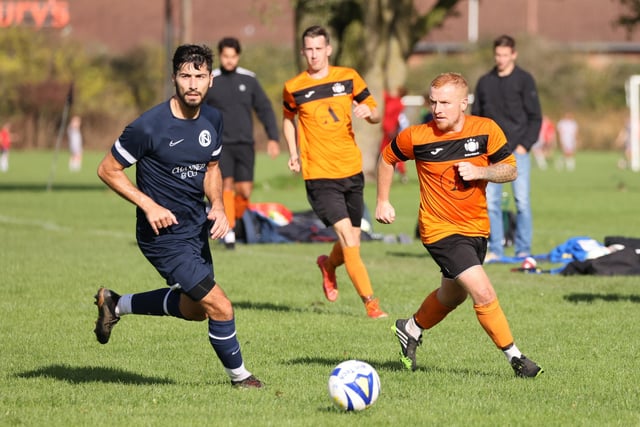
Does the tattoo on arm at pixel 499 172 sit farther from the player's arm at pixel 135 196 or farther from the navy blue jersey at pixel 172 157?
the player's arm at pixel 135 196

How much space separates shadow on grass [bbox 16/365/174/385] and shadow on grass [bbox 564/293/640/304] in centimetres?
480

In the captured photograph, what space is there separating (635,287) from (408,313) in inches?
109

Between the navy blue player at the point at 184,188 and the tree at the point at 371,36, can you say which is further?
the tree at the point at 371,36

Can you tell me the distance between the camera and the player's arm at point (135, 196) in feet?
22.5

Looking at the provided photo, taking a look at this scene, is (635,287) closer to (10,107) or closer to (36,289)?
(36,289)

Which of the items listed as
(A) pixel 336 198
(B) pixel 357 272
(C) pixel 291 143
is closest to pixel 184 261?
(B) pixel 357 272

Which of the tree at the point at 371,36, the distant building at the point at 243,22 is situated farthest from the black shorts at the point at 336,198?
the distant building at the point at 243,22

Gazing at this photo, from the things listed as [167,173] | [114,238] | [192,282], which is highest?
[167,173]

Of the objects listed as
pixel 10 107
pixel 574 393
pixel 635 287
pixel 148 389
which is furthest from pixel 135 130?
pixel 10 107

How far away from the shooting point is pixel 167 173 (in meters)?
7.07

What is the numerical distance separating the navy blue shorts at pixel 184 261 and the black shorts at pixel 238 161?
25.9 ft

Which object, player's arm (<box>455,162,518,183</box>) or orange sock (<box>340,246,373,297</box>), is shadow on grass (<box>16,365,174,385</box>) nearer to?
player's arm (<box>455,162,518,183</box>)

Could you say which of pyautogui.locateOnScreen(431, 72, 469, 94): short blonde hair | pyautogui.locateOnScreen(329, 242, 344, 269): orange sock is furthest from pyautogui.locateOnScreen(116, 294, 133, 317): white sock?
pyautogui.locateOnScreen(329, 242, 344, 269): orange sock

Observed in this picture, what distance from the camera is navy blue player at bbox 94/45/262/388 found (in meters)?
6.92
